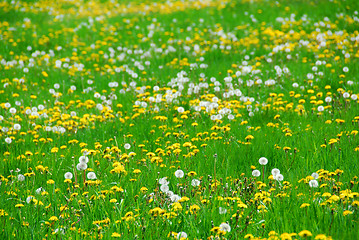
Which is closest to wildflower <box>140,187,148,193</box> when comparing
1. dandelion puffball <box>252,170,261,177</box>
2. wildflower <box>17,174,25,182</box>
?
dandelion puffball <box>252,170,261,177</box>

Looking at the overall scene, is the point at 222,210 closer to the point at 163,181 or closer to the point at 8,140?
the point at 163,181

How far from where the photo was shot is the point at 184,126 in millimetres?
5020

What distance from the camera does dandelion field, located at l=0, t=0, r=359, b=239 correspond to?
9.45 ft

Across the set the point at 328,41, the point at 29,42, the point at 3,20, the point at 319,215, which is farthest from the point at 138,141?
the point at 3,20

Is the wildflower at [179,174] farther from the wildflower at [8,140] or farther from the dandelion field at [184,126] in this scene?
the wildflower at [8,140]

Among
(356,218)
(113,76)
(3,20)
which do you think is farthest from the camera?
(3,20)

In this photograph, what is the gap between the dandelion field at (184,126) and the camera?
288 centimetres

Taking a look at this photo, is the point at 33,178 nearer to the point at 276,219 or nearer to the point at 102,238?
the point at 102,238

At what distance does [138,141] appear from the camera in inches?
189

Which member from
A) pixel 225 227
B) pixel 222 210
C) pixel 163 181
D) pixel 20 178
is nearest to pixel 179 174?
pixel 163 181

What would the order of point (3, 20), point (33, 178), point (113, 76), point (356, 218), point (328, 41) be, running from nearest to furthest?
point (356, 218), point (33, 178), point (113, 76), point (328, 41), point (3, 20)

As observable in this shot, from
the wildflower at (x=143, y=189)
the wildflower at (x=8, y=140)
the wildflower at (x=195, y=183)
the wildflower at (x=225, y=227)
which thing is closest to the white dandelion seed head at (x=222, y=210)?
the wildflower at (x=225, y=227)

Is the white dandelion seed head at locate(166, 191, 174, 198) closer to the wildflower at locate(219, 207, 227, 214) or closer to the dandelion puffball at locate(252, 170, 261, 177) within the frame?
the wildflower at locate(219, 207, 227, 214)

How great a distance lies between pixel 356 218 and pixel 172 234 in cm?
132
